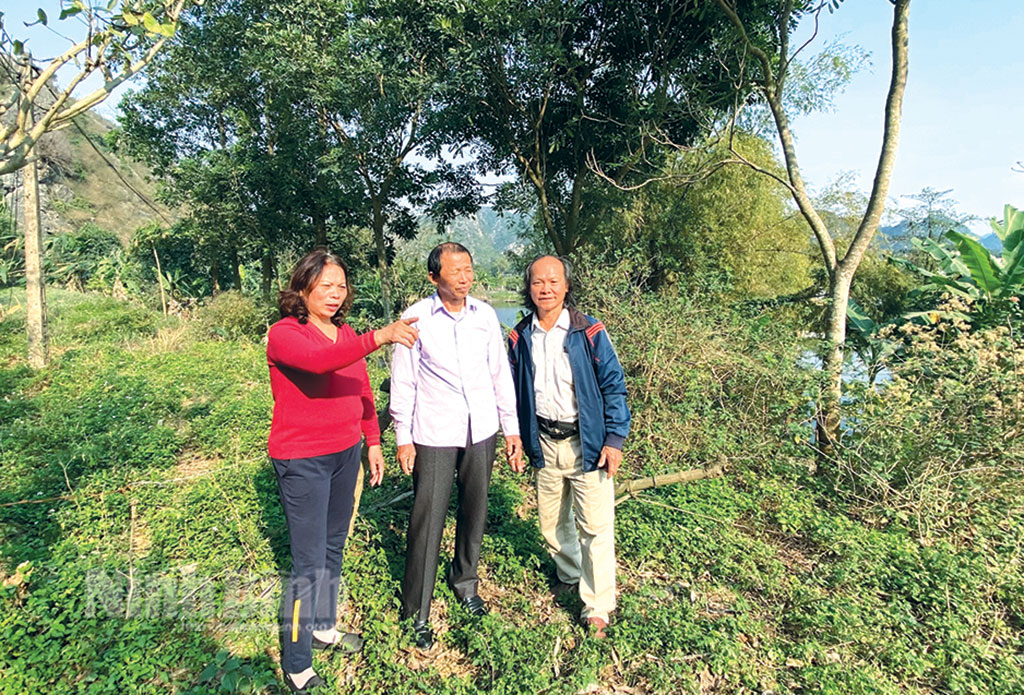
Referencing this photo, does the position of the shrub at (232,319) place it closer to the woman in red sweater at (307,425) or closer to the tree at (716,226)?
the tree at (716,226)

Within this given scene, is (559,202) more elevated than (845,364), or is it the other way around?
(559,202)

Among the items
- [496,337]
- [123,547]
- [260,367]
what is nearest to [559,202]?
[260,367]

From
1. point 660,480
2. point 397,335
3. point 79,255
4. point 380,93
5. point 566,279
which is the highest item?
point 380,93

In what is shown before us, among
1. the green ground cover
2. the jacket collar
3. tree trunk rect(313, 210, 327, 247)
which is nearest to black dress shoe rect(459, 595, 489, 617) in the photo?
the green ground cover

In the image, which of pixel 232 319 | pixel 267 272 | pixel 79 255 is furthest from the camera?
pixel 79 255

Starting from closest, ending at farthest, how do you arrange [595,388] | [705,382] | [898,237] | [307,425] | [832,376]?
[307,425] < [595,388] < [832,376] < [705,382] < [898,237]

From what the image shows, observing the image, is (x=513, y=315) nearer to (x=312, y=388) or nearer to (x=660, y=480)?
(x=660, y=480)

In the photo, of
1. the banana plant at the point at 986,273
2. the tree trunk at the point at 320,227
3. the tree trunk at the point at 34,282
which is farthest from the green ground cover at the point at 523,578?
the tree trunk at the point at 320,227

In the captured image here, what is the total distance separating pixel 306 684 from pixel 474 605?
33.3 inches

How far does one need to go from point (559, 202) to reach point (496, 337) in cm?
794

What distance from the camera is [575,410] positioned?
99.3 inches

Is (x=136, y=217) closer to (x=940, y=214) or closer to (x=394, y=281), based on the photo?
(x=394, y=281)

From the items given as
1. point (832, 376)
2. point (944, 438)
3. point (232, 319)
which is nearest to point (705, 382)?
point (832, 376)

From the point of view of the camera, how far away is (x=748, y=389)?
202 inches
